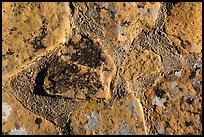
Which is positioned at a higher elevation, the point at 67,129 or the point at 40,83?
the point at 40,83

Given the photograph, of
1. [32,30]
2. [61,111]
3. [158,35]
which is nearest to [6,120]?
[61,111]

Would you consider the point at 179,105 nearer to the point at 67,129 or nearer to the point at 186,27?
the point at 186,27

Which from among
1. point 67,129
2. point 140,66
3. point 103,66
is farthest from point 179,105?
point 67,129

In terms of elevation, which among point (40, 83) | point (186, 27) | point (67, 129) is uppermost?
point (186, 27)

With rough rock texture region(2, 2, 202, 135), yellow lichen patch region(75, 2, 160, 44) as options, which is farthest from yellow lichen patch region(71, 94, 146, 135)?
yellow lichen patch region(75, 2, 160, 44)

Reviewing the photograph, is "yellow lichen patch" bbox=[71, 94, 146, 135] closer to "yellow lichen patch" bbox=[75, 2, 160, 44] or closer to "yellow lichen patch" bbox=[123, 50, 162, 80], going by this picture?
"yellow lichen patch" bbox=[123, 50, 162, 80]

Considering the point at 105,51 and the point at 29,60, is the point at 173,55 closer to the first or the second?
the point at 105,51
